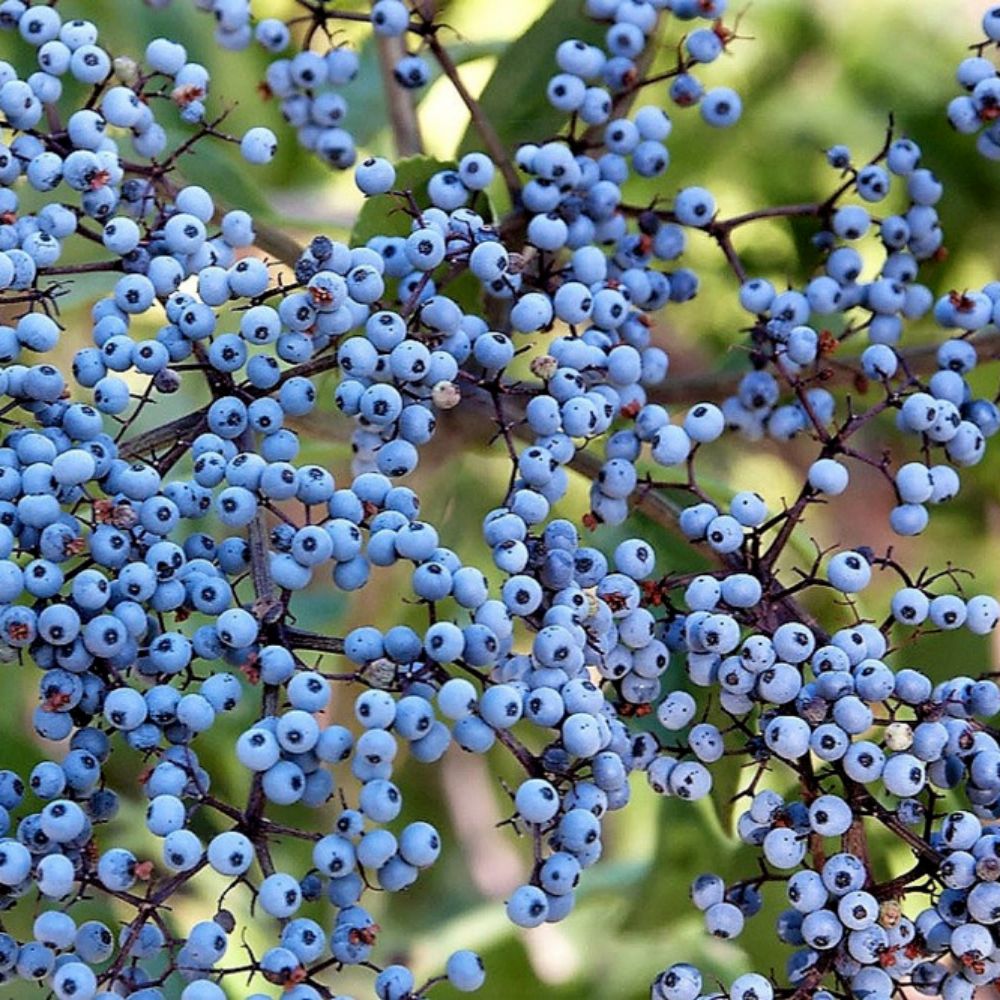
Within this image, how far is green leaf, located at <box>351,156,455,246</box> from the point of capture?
Result: 93cm

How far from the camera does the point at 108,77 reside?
91 cm

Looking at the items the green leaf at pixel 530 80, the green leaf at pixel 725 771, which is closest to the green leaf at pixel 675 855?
the green leaf at pixel 725 771

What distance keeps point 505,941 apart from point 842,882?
700 millimetres

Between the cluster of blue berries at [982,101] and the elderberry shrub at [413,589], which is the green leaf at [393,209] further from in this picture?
the cluster of blue berries at [982,101]

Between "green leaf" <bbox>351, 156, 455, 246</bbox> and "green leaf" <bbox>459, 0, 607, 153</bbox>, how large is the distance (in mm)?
132

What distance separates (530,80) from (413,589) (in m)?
0.45

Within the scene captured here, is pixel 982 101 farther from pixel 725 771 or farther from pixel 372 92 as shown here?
pixel 372 92

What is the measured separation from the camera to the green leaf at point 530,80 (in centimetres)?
109

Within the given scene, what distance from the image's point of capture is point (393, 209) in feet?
3.04

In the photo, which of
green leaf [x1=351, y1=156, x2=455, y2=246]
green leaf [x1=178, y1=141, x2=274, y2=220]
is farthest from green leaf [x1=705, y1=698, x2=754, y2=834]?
green leaf [x1=178, y1=141, x2=274, y2=220]

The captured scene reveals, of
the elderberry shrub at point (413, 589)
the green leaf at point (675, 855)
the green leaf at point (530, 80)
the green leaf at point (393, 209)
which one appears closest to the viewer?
the elderberry shrub at point (413, 589)

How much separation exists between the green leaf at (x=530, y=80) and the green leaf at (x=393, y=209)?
0.43 feet

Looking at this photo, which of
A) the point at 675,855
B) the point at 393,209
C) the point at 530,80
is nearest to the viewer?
the point at 393,209

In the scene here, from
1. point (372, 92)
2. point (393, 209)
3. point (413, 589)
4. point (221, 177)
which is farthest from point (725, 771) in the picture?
point (372, 92)
